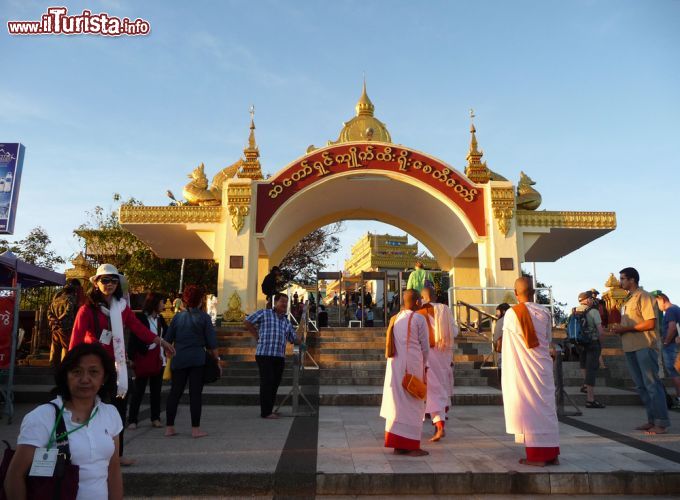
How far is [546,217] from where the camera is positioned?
14.2m

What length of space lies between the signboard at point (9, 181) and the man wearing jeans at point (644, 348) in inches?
455

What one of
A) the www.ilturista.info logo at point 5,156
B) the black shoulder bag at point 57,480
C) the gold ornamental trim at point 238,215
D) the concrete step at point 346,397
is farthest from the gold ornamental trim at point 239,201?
the black shoulder bag at point 57,480

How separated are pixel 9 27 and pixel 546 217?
1381 centimetres

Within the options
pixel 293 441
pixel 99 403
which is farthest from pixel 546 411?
pixel 99 403

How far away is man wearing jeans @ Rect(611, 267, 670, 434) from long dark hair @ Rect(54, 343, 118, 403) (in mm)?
5273

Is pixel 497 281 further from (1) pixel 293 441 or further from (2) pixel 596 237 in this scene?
(1) pixel 293 441

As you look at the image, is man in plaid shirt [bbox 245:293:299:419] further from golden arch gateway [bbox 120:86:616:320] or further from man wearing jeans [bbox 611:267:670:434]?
golden arch gateway [bbox 120:86:616:320]

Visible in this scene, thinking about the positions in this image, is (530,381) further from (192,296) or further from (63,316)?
(63,316)

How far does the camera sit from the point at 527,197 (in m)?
14.5

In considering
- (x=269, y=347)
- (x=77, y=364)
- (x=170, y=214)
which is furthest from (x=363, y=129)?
(x=77, y=364)

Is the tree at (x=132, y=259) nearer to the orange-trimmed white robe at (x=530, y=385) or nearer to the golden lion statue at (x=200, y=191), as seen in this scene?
the golden lion statue at (x=200, y=191)

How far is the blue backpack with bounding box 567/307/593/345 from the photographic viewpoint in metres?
7.45

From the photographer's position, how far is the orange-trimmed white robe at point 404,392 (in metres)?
4.33

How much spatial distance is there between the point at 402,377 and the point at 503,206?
405 inches
